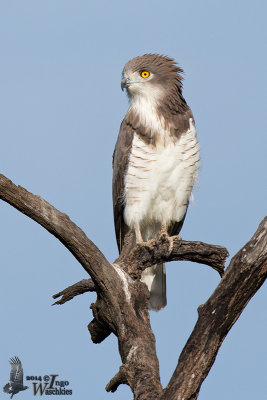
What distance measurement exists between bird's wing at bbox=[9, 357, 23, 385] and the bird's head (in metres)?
3.74

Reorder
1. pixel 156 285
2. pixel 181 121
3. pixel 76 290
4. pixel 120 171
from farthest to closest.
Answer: pixel 156 285 < pixel 181 121 < pixel 120 171 < pixel 76 290

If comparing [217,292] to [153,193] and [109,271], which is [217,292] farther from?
[153,193]

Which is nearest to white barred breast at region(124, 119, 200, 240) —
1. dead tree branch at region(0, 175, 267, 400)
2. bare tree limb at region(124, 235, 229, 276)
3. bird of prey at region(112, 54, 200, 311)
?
bird of prey at region(112, 54, 200, 311)

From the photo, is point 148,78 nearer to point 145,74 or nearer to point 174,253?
point 145,74

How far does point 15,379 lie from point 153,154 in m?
3.12

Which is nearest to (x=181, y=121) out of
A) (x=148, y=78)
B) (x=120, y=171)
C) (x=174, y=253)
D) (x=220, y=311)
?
(x=148, y=78)

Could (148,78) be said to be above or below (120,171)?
above

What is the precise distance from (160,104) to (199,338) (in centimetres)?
367

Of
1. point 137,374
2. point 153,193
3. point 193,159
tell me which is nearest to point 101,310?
point 137,374

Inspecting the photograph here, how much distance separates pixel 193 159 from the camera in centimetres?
827

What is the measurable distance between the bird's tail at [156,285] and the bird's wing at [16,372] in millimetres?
2389

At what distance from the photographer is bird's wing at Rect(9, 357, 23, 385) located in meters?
6.89

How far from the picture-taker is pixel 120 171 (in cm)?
820

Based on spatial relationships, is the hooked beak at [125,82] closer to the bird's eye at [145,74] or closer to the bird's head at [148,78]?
the bird's head at [148,78]
